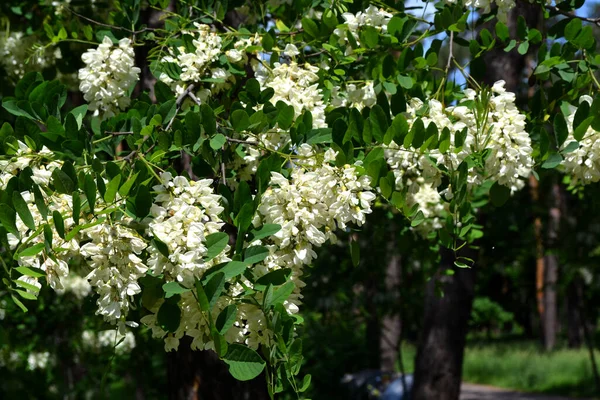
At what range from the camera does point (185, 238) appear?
160 cm

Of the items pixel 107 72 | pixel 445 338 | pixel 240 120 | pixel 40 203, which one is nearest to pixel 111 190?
pixel 40 203

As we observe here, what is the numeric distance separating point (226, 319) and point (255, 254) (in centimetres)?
17

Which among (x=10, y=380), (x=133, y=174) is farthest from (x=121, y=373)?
(x=10, y=380)

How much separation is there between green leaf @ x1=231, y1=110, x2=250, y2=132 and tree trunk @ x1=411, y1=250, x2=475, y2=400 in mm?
3288

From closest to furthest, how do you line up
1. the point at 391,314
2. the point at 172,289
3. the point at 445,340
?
the point at 172,289, the point at 445,340, the point at 391,314

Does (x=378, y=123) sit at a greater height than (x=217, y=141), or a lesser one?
greater

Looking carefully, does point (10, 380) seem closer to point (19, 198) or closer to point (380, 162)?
Answer: point (19, 198)

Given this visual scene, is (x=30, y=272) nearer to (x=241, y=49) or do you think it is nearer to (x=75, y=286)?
(x=241, y=49)

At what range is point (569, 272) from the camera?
10.4 meters

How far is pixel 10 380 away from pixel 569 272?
10445mm

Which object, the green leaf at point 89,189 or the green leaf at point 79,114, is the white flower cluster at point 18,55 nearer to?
the green leaf at point 79,114

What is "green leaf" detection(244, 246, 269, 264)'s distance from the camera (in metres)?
1.69

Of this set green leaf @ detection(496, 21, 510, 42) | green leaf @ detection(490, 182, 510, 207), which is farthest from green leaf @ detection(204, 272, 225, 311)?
green leaf @ detection(496, 21, 510, 42)

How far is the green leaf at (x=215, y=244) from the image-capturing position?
1616mm
